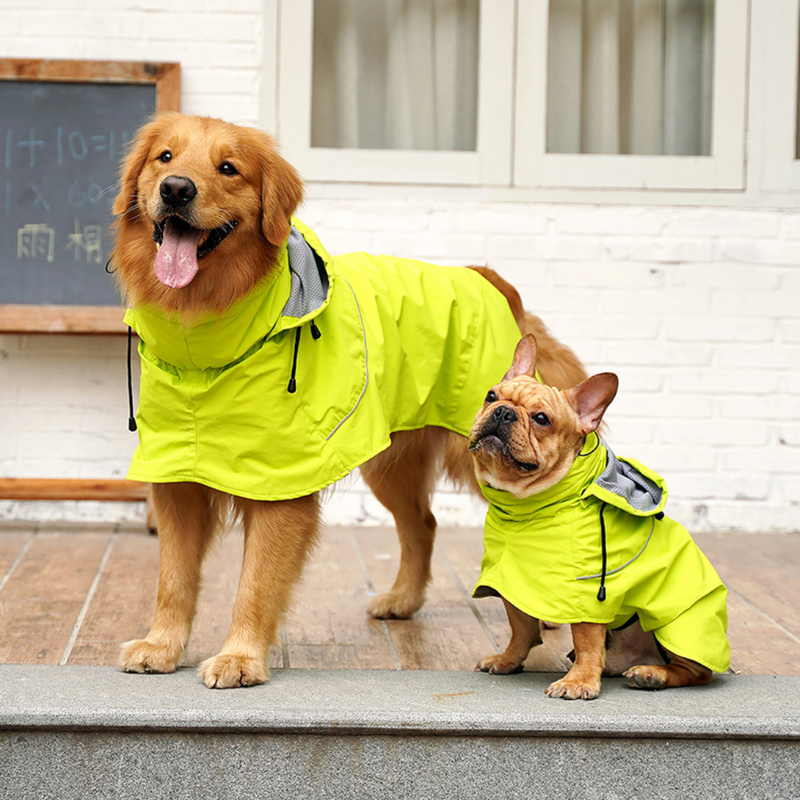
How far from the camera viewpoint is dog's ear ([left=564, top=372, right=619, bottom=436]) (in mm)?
2121

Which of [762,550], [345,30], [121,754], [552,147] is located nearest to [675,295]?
[552,147]

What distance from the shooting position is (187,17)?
4.12m

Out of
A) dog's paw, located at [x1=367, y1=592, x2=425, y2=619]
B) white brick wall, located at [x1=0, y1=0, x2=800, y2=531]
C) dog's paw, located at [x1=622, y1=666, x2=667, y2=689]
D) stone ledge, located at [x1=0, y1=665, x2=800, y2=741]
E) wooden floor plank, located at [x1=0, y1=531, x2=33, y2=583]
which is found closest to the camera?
stone ledge, located at [x1=0, y1=665, x2=800, y2=741]

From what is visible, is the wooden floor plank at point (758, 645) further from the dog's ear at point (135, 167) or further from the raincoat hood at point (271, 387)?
the dog's ear at point (135, 167)

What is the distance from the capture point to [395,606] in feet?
9.44

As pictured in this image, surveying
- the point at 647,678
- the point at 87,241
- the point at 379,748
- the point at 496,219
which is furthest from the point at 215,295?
the point at 496,219

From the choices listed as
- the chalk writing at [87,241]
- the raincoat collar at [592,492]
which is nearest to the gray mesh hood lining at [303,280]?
the raincoat collar at [592,492]

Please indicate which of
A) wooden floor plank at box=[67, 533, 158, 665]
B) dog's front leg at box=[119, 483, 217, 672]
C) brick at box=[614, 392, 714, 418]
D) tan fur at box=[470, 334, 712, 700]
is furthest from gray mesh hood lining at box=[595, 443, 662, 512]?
brick at box=[614, 392, 714, 418]

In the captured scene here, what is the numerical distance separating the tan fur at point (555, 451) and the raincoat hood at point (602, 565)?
0.15ft

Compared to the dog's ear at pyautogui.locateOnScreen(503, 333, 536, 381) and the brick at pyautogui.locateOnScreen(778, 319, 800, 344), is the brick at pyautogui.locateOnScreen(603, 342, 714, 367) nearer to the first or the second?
the brick at pyautogui.locateOnScreen(778, 319, 800, 344)

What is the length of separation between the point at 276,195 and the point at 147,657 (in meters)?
1.08

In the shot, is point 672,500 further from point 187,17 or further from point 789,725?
point 187,17

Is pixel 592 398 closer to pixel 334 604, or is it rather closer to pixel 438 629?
pixel 438 629

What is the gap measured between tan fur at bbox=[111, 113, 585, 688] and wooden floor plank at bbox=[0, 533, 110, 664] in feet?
1.09
